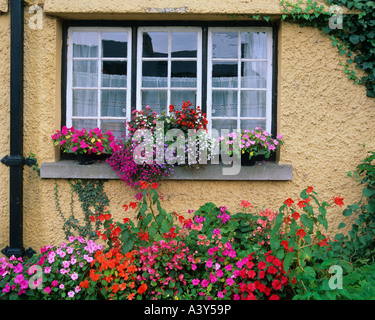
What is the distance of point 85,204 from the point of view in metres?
3.62

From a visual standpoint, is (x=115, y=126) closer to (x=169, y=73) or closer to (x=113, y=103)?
(x=113, y=103)

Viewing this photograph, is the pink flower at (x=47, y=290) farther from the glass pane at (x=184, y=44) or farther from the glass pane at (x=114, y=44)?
the glass pane at (x=184, y=44)

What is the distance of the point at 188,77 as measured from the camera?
3822mm

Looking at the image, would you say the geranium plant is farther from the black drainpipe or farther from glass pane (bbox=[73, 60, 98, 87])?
glass pane (bbox=[73, 60, 98, 87])

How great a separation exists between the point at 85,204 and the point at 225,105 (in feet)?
6.34

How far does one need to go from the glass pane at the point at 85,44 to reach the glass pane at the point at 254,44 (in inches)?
67.2

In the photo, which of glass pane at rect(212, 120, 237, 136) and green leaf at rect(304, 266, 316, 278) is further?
glass pane at rect(212, 120, 237, 136)

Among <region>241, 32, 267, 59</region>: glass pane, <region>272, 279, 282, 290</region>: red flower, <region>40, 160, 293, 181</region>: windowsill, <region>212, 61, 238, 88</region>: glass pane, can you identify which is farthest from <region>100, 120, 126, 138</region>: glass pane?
<region>272, 279, 282, 290</region>: red flower

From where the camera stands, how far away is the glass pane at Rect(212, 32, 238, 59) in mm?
3797

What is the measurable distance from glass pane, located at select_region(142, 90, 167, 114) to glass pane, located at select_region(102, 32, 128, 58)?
52cm

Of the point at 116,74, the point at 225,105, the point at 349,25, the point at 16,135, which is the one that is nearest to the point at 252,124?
the point at 225,105

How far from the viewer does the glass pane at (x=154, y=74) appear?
12.6 feet
